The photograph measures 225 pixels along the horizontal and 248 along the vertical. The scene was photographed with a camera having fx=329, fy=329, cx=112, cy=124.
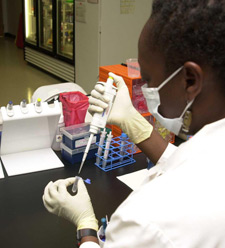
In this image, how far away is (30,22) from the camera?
6477 mm

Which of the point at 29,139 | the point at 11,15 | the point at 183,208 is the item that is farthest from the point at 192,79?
the point at 11,15

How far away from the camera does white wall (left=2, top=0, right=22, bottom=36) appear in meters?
8.50

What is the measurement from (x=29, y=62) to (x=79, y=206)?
19.1ft

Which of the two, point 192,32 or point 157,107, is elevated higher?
point 192,32

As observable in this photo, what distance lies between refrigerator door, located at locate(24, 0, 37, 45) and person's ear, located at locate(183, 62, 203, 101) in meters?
5.80

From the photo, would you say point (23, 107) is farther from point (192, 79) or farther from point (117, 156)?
point (192, 79)

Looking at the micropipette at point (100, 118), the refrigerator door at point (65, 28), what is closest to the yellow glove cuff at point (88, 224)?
the micropipette at point (100, 118)

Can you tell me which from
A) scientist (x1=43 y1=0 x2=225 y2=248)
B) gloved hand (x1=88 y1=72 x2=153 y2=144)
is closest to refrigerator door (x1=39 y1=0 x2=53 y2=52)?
gloved hand (x1=88 y1=72 x2=153 y2=144)

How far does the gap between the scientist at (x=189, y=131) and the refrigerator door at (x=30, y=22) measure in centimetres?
576

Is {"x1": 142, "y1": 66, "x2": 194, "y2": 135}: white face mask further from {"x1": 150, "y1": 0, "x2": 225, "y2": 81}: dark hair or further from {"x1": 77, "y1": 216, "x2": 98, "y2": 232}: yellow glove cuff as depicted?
{"x1": 77, "y1": 216, "x2": 98, "y2": 232}: yellow glove cuff

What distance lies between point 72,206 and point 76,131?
2.07ft

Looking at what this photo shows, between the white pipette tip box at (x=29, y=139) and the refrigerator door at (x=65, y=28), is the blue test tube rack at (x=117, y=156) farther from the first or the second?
the refrigerator door at (x=65, y=28)

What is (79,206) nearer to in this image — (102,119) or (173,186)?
(102,119)

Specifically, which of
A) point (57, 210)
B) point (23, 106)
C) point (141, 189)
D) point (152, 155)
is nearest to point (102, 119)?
point (152, 155)
